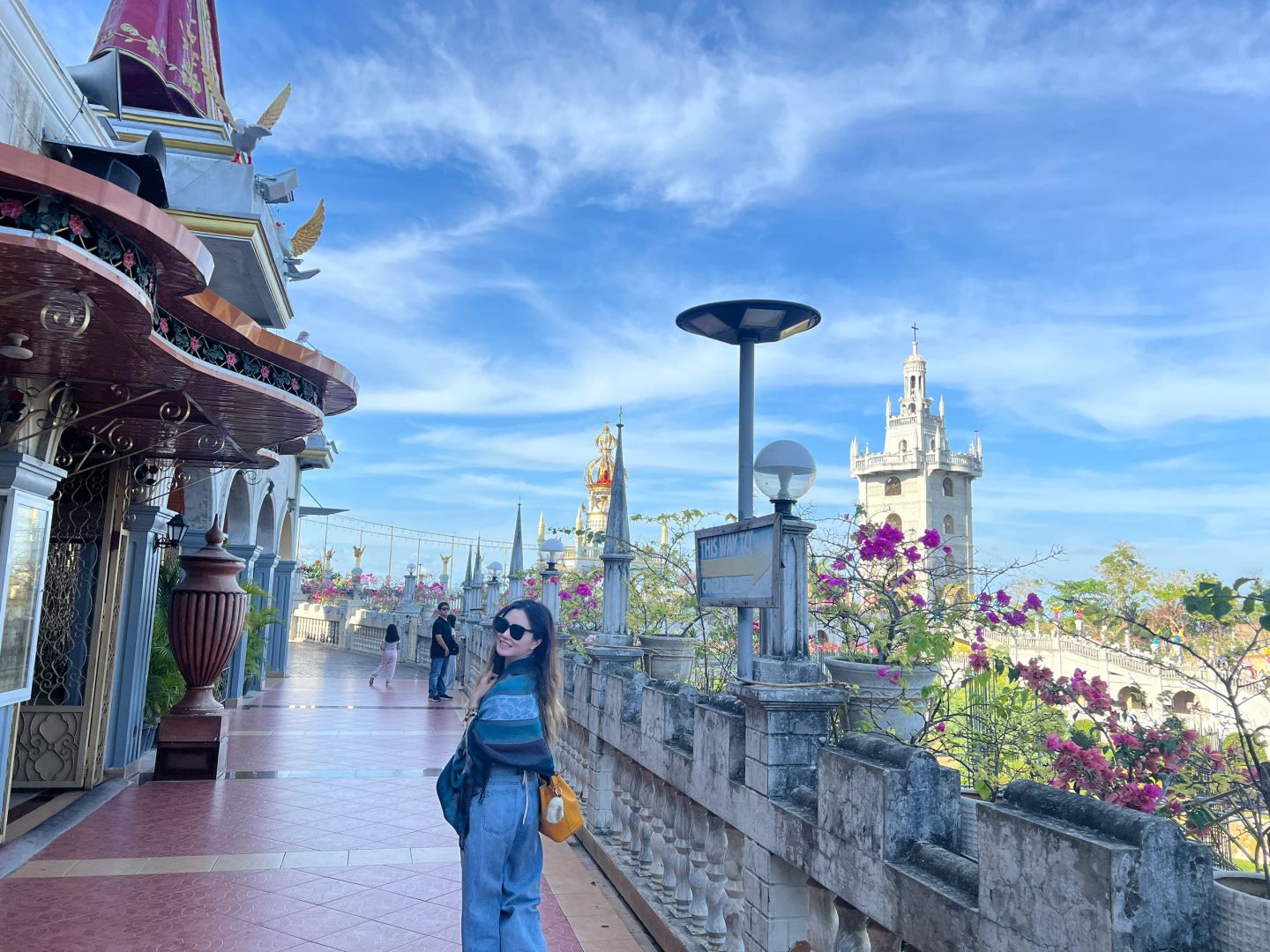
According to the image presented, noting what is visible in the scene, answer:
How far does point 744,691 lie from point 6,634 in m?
4.81

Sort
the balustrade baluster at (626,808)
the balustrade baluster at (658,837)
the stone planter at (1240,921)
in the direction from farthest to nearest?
the balustrade baluster at (626,808) < the balustrade baluster at (658,837) < the stone planter at (1240,921)

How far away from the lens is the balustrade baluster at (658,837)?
16.0ft

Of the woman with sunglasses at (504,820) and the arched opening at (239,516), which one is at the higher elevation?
the arched opening at (239,516)

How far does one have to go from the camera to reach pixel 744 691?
3516mm

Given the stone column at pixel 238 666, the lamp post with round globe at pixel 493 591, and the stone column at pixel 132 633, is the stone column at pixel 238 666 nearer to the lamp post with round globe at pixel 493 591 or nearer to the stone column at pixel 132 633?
the stone column at pixel 132 633

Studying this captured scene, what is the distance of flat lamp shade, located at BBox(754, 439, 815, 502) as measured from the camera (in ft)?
11.7

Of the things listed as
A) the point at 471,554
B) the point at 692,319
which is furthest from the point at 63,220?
the point at 471,554

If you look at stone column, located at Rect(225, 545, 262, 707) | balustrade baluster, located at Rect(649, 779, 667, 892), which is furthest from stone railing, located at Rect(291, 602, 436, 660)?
balustrade baluster, located at Rect(649, 779, 667, 892)

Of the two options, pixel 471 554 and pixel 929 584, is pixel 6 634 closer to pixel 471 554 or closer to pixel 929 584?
pixel 929 584

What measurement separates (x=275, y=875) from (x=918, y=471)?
218 feet

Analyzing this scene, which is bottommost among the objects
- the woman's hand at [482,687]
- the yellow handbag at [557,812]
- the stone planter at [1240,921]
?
the yellow handbag at [557,812]

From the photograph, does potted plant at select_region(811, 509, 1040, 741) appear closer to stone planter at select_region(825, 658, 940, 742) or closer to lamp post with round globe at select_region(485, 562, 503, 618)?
stone planter at select_region(825, 658, 940, 742)

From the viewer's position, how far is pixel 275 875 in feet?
18.3

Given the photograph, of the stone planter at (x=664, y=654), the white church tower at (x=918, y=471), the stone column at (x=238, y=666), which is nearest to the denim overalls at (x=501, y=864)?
the stone planter at (x=664, y=654)
